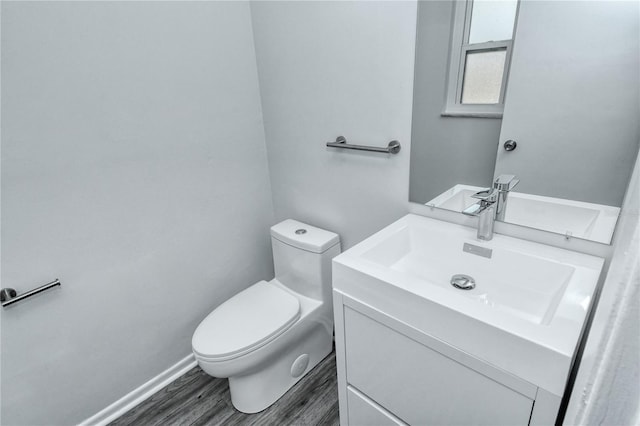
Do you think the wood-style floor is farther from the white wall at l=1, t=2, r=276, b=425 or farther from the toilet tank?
the toilet tank

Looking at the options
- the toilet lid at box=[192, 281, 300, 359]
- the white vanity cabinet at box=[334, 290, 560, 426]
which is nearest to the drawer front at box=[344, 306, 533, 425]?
the white vanity cabinet at box=[334, 290, 560, 426]

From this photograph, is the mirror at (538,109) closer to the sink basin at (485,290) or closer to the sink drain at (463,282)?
the sink basin at (485,290)

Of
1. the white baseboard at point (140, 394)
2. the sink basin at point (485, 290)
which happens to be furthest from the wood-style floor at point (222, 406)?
the sink basin at point (485, 290)

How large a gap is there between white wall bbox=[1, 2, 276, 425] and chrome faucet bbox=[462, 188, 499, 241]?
3.75 feet

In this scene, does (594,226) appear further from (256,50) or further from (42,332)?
(42,332)

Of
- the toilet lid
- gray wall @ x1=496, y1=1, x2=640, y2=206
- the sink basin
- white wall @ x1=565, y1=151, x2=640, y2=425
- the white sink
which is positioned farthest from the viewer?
the toilet lid

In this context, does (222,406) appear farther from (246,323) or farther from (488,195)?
(488,195)

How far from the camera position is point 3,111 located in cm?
107

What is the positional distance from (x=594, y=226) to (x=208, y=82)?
1.54 metres

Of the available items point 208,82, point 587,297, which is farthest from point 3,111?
point 587,297

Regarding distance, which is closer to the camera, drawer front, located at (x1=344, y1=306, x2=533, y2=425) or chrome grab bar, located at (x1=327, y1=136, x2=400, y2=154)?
drawer front, located at (x1=344, y1=306, x2=533, y2=425)

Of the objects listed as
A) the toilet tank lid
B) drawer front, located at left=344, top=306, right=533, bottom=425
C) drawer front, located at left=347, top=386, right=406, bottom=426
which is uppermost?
the toilet tank lid

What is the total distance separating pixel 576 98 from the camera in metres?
0.92

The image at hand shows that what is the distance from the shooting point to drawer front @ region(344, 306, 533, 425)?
80 centimetres
